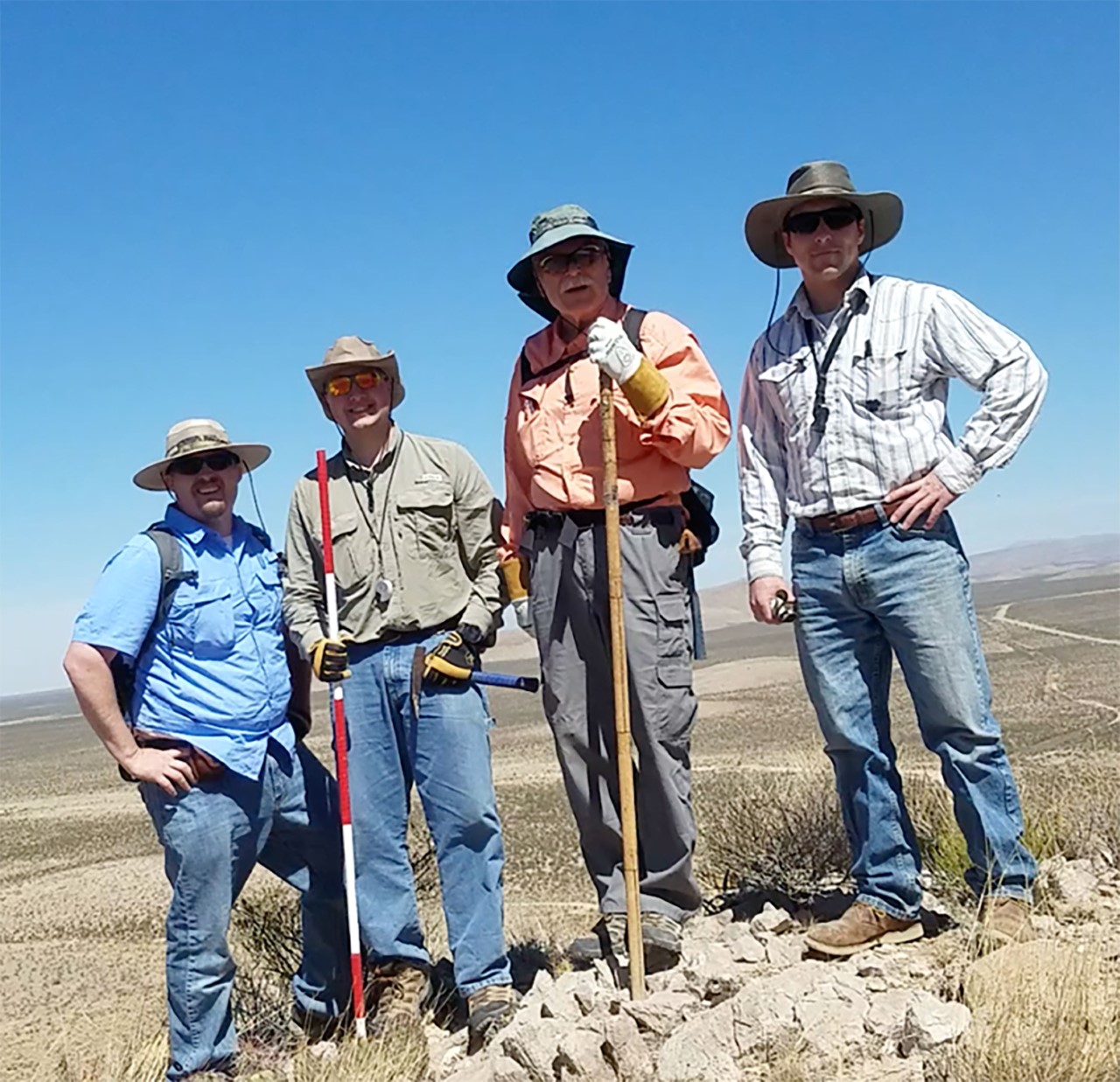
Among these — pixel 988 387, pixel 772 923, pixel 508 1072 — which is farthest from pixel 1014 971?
pixel 988 387

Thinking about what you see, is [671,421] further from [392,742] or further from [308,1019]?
[308,1019]

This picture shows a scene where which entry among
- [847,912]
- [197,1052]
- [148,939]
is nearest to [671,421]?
[847,912]

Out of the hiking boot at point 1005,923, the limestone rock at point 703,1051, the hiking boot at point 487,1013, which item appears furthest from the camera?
the hiking boot at point 487,1013

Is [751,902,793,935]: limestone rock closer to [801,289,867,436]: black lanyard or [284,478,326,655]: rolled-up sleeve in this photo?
[801,289,867,436]: black lanyard

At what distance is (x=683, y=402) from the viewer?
4.77 m

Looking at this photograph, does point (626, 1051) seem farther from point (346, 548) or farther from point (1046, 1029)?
point (346, 548)

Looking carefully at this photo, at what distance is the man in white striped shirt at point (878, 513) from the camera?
14.7 feet

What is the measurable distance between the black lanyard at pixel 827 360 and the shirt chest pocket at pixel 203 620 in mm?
2447

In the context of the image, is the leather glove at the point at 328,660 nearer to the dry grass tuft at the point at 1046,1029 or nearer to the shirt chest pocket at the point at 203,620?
the shirt chest pocket at the point at 203,620

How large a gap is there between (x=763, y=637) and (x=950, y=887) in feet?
177

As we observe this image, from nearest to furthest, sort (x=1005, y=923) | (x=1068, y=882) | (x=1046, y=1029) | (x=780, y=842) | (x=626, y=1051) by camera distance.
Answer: (x=1046, y=1029) → (x=626, y=1051) → (x=1005, y=923) → (x=1068, y=882) → (x=780, y=842)

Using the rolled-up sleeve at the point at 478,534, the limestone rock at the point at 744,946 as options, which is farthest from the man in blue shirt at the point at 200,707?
the limestone rock at the point at 744,946

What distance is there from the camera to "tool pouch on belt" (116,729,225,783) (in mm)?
4777

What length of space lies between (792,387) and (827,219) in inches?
25.9
